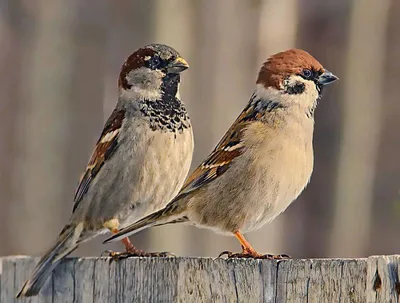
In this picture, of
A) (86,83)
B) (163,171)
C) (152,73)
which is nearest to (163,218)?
(163,171)

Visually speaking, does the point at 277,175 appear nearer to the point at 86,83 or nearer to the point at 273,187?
the point at 273,187

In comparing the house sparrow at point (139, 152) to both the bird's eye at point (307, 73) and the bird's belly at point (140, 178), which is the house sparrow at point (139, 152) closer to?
the bird's belly at point (140, 178)

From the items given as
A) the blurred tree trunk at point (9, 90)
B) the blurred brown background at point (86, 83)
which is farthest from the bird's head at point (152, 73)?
the blurred tree trunk at point (9, 90)

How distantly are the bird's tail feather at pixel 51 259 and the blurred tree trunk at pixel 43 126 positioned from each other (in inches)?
99.5

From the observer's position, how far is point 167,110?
4.18 m

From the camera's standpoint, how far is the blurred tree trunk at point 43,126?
6.84 metres

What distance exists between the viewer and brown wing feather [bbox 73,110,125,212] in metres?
4.24

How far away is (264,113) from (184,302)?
1108mm

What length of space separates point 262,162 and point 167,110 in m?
0.53

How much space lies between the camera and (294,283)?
9.23ft

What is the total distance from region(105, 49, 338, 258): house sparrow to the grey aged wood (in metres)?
0.54

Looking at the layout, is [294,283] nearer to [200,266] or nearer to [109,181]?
[200,266]

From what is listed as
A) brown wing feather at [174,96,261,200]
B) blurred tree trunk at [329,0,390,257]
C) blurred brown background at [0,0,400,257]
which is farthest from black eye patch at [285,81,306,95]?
blurred tree trunk at [329,0,390,257]

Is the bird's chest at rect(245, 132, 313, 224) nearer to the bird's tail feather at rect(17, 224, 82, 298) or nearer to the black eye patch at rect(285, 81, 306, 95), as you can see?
the black eye patch at rect(285, 81, 306, 95)
